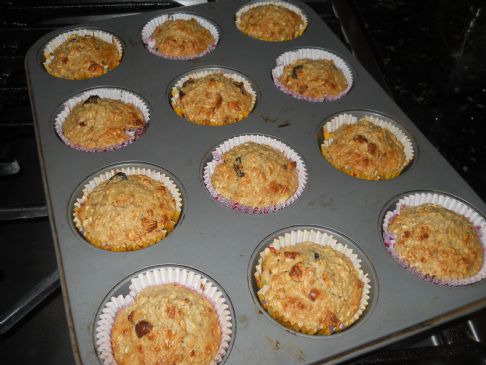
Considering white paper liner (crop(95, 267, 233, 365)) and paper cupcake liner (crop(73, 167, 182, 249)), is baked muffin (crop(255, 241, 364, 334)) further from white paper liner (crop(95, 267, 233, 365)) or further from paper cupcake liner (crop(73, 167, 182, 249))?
paper cupcake liner (crop(73, 167, 182, 249))

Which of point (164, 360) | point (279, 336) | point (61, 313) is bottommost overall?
point (61, 313)

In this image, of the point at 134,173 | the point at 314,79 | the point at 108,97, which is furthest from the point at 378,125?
the point at 108,97

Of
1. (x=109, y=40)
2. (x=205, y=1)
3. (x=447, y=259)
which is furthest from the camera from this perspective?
(x=205, y=1)

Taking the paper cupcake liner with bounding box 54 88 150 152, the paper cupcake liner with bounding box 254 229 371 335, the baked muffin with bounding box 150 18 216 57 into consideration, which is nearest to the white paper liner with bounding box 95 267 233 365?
the paper cupcake liner with bounding box 254 229 371 335

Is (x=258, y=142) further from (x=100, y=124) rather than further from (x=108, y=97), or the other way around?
(x=108, y=97)

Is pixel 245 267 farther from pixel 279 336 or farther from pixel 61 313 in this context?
pixel 61 313

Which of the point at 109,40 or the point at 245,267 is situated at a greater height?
the point at 109,40

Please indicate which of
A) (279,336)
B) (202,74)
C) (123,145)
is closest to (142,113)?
(123,145)
